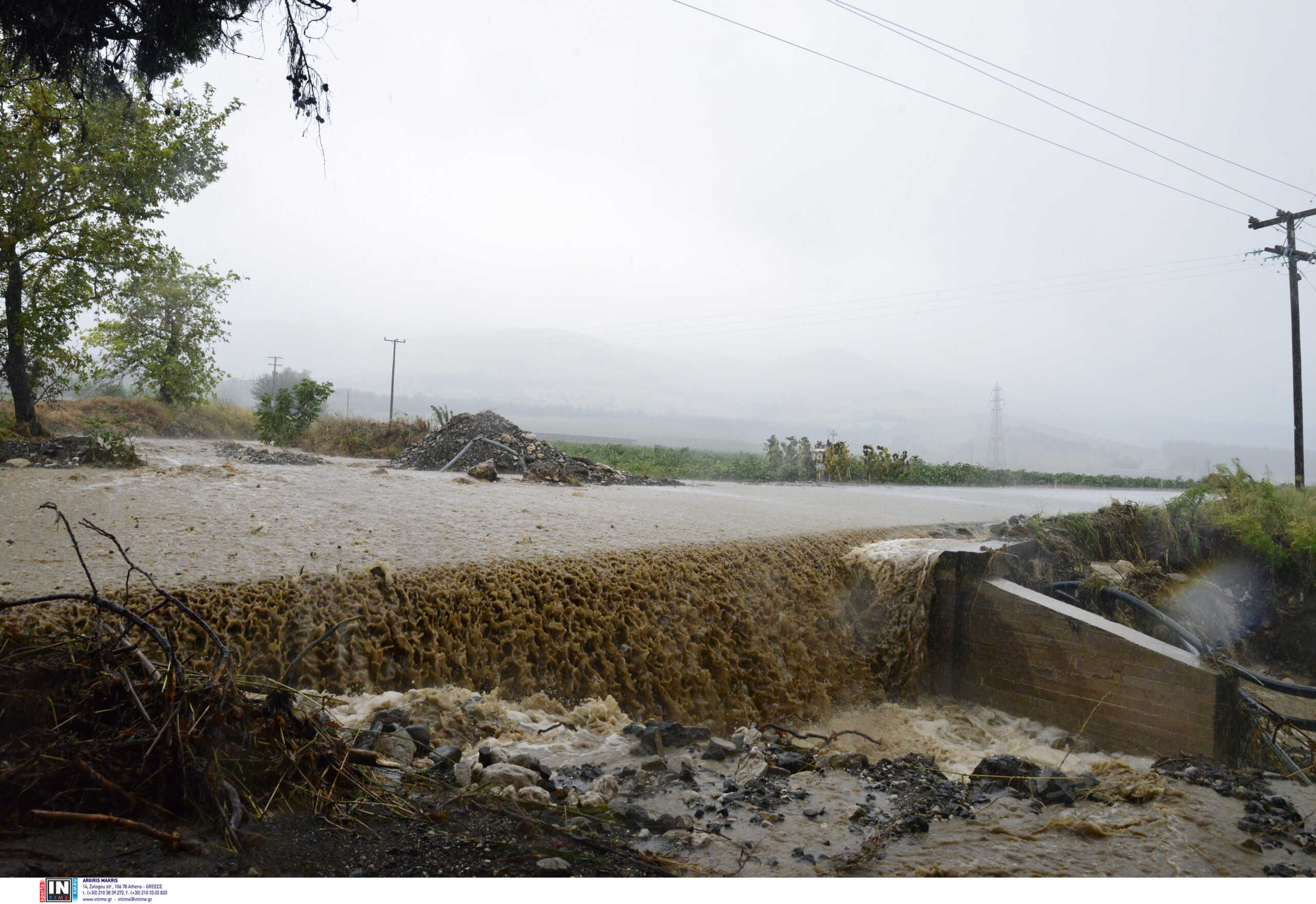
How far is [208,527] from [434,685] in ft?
5.84

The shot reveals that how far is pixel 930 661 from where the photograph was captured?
469cm

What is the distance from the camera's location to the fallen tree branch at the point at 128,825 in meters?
1.34

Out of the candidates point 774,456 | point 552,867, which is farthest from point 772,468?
point 552,867

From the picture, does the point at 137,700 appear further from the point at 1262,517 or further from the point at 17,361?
the point at 1262,517

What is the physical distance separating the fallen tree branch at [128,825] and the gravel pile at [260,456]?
765 centimetres

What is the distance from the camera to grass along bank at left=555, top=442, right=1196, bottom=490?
14.0 m

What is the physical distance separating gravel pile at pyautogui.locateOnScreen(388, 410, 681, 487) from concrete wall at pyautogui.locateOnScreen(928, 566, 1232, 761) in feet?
17.8

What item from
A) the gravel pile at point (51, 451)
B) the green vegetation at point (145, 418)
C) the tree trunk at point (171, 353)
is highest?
the tree trunk at point (171, 353)

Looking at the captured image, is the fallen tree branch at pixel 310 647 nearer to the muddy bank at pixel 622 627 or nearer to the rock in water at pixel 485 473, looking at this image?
the muddy bank at pixel 622 627

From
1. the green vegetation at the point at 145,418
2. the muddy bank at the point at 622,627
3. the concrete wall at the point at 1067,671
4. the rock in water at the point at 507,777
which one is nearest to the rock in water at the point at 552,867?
the rock in water at the point at 507,777

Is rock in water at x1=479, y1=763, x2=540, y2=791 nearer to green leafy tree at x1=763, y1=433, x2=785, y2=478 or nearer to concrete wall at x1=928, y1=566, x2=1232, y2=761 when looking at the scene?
concrete wall at x1=928, y1=566, x2=1232, y2=761

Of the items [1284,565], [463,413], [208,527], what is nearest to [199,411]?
[463,413]

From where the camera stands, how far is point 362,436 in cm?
1363
